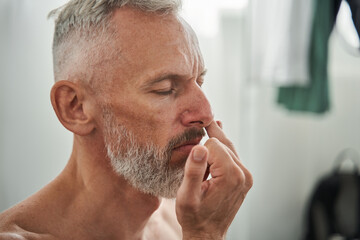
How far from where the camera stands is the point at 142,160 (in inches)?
31.0

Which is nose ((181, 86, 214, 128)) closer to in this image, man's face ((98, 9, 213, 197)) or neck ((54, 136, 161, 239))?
man's face ((98, 9, 213, 197))

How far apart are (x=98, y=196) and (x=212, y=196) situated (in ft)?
0.92

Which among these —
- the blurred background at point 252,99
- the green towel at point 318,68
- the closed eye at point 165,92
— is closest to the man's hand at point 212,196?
the closed eye at point 165,92

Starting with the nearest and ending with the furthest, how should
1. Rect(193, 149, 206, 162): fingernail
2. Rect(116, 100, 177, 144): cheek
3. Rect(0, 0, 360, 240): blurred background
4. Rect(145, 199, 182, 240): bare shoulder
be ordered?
Rect(193, 149, 206, 162): fingernail
Rect(116, 100, 177, 144): cheek
Rect(145, 199, 182, 240): bare shoulder
Rect(0, 0, 360, 240): blurred background

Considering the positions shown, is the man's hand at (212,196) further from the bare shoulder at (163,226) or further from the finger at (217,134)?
the bare shoulder at (163,226)

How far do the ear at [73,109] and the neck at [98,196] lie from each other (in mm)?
60

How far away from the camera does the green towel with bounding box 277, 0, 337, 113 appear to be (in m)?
1.78

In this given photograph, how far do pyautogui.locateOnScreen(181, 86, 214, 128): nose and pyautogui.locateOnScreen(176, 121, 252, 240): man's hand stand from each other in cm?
5

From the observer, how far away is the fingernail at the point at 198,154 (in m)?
0.66

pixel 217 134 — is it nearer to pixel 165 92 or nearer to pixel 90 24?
pixel 165 92

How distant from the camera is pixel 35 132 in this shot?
113 centimetres

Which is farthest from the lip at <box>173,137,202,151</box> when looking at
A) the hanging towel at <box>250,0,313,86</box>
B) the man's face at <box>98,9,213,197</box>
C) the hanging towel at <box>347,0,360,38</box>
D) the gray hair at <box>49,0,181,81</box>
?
the hanging towel at <box>250,0,313,86</box>

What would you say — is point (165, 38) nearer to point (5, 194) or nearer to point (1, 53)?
point (1, 53)

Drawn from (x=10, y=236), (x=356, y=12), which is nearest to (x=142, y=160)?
(x=10, y=236)
